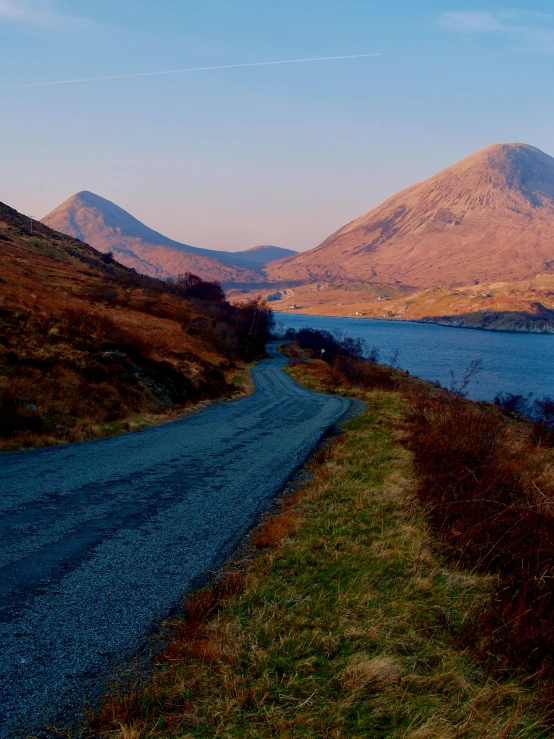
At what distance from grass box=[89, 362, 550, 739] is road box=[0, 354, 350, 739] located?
57cm

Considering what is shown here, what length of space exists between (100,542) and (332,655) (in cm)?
415

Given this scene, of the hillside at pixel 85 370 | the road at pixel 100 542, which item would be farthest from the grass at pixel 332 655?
the hillside at pixel 85 370

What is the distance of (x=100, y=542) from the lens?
292 inches

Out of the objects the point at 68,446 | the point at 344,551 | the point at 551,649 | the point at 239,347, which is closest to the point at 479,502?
the point at 344,551

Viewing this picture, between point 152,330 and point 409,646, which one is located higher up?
point 152,330

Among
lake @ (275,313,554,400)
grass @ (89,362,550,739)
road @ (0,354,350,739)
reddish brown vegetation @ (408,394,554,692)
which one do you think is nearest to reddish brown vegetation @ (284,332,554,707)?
reddish brown vegetation @ (408,394,554,692)

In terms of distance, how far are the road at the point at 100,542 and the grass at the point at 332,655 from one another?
1.88 ft

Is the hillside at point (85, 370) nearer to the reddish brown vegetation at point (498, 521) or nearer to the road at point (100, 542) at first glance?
the road at point (100, 542)

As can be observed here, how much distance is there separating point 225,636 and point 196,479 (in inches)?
278

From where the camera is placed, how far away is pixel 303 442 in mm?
17438

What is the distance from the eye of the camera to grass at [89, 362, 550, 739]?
379cm

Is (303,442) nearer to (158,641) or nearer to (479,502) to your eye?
(479,502)

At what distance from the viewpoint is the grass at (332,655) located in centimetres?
379

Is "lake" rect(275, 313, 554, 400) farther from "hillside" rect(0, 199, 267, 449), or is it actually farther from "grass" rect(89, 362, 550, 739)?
"grass" rect(89, 362, 550, 739)
